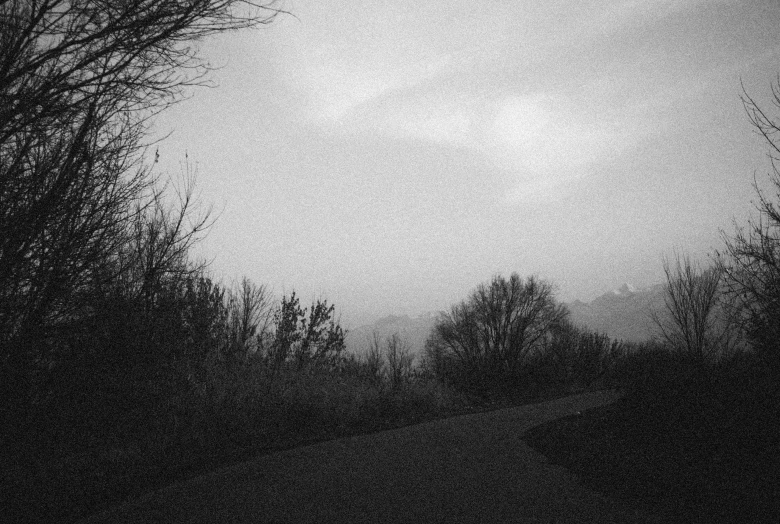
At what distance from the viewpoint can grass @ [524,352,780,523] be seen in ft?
11.0

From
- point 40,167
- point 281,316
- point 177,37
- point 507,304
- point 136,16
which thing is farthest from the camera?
point 507,304

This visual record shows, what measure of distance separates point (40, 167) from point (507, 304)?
36.1m

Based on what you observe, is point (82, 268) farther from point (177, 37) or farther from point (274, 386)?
point (274, 386)

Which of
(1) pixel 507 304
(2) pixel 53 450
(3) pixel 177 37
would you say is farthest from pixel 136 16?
(1) pixel 507 304

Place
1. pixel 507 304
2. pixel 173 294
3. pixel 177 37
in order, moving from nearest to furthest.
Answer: pixel 177 37
pixel 173 294
pixel 507 304

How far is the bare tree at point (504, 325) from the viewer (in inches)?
1334

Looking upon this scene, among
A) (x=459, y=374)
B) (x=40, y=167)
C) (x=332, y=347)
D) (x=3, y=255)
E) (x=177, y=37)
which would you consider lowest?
(x=459, y=374)

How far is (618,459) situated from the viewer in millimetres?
4621

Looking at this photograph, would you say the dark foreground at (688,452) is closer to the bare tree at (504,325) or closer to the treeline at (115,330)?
the treeline at (115,330)

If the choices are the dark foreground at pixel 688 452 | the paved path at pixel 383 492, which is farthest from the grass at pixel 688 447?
the paved path at pixel 383 492

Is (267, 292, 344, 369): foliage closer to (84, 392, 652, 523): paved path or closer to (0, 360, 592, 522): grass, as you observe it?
(0, 360, 592, 522): grass

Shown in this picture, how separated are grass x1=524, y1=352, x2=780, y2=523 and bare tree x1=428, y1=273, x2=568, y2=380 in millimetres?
26946

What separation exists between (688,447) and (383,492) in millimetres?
4556

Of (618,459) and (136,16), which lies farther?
(618,459)
